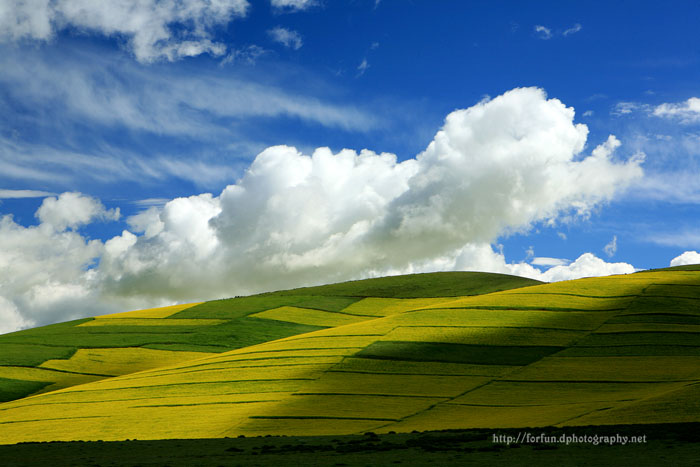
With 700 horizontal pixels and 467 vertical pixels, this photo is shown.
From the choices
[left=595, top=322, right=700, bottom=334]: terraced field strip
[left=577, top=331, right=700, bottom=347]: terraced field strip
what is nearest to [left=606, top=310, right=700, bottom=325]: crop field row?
[left=595, top=322, right=700, bottom=334]: terraced field strip

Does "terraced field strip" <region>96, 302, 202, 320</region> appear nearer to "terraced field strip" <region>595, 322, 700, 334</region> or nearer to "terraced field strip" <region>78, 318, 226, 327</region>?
"terraced field strip" <region>78, 318, 226, 327</region>

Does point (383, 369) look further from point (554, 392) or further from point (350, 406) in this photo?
point (554, 392)

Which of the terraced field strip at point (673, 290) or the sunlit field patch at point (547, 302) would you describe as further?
the terraced field strip at point (673, 290)

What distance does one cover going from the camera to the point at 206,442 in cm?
2478

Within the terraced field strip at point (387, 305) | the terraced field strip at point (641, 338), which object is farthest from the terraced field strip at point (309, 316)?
the terraced field strip at point (641, 338)

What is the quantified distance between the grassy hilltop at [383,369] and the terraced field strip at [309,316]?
1.07 feet

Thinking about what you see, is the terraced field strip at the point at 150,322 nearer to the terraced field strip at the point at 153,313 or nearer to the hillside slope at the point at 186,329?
the hillside slope at the point at 186,329

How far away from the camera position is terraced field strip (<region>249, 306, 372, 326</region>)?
224 ft

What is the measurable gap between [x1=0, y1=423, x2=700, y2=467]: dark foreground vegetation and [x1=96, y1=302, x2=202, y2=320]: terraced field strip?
169 feet

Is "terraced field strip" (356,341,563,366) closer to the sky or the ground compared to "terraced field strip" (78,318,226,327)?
closer to the ground

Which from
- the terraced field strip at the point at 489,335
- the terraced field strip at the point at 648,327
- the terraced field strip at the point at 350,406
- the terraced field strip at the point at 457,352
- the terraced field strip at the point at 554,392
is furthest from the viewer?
the terraced field strip at the point at 648,327

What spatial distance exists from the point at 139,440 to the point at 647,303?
42353 millimetres

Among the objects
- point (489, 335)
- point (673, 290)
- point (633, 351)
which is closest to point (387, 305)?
point (489, 335)

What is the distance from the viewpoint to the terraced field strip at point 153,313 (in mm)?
75938
